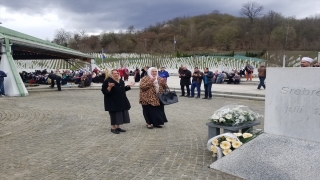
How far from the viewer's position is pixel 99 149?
5.33 meters

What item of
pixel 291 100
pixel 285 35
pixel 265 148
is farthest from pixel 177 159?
pixel 285 35

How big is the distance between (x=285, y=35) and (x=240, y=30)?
20.1 metres

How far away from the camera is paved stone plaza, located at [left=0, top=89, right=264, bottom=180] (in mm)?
4164

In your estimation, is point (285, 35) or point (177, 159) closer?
point (177, 159)

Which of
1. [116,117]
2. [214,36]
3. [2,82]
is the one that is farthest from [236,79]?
[214,36]

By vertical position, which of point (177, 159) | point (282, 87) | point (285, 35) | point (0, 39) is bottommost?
point (177, 159)

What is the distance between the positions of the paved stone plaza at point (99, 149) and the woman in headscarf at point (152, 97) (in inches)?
12.5

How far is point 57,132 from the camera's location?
22.2ft

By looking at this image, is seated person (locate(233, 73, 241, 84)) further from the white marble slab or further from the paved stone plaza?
the white marble slab

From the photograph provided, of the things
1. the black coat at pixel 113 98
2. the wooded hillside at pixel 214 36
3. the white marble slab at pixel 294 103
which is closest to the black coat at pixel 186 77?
the black coat at pixel 113 98

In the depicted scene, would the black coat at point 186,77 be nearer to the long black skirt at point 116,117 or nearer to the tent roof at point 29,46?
the long black skirt at point 116,117

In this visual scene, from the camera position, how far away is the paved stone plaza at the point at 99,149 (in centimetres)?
416

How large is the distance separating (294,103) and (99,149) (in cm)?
363

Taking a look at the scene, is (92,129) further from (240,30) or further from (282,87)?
(240,30)
